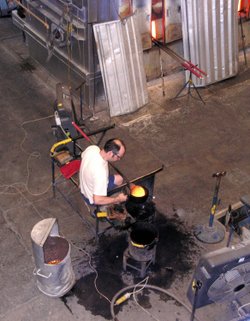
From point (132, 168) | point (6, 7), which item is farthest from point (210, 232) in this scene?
point (6, 7)

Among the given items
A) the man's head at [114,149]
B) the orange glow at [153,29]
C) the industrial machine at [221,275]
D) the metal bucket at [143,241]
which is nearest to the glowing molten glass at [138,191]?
the metal bucket at [143,241]

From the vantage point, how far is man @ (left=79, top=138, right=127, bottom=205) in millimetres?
5520

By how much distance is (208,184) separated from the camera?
23.6 feet

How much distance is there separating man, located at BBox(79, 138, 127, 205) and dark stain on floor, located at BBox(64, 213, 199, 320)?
30.8 inches

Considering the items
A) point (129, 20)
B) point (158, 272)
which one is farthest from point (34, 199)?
point (129, 20)

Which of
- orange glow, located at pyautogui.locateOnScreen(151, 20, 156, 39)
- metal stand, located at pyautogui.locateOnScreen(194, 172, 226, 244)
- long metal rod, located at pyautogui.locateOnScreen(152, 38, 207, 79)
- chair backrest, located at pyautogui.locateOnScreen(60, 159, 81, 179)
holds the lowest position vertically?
metal stand, located at pyautogui.locateOnScreen(194, 172, 226, 244)

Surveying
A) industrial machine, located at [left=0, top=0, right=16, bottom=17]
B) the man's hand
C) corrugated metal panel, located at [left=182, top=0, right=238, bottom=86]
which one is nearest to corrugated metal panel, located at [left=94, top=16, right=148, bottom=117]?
corrugated metal panel, located at [left=182, top=0, right=238, bottom=86]

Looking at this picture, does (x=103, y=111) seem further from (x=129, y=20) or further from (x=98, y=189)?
(x=98, y=189)

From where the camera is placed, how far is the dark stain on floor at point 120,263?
18.3 ft

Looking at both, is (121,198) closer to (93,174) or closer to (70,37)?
(93,174)

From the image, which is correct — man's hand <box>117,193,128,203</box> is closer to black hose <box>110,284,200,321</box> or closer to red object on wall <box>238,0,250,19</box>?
black hose <box>110,284,200,321</box>

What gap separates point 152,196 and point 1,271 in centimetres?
240

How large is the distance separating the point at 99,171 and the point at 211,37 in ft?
16.5

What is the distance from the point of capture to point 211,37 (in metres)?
9.20
